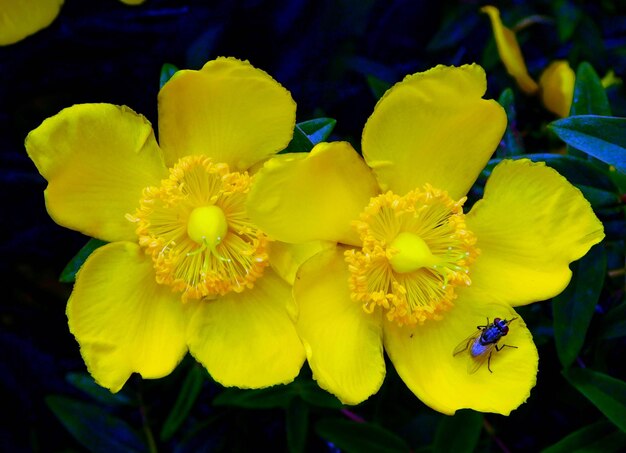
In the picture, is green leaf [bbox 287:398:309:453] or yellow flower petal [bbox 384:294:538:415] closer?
yellow flower petal [bbox 384:294:538:415]

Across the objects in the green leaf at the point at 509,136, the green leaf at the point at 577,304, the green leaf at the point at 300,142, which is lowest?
the green leaf at the point at 577,304

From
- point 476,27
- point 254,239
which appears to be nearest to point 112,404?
point 254,239

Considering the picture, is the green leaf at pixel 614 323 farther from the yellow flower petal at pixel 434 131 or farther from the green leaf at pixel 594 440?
the yellow flower petal at pixel 434 131

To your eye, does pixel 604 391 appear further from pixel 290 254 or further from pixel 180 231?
pixel 180 231

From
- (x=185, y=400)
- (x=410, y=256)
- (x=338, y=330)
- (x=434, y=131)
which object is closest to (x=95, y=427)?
(x=185, y=400)

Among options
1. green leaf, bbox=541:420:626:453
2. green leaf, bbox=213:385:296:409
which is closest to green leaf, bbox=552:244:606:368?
green leaf, bbox=541:420:626:453

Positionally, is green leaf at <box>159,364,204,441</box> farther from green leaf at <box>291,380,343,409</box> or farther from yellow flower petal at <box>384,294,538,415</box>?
yellow flower petal at <box>384,294,538,415</box>

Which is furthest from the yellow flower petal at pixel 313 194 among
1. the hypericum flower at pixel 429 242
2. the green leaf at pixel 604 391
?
the green leaf at pixel 604 391
